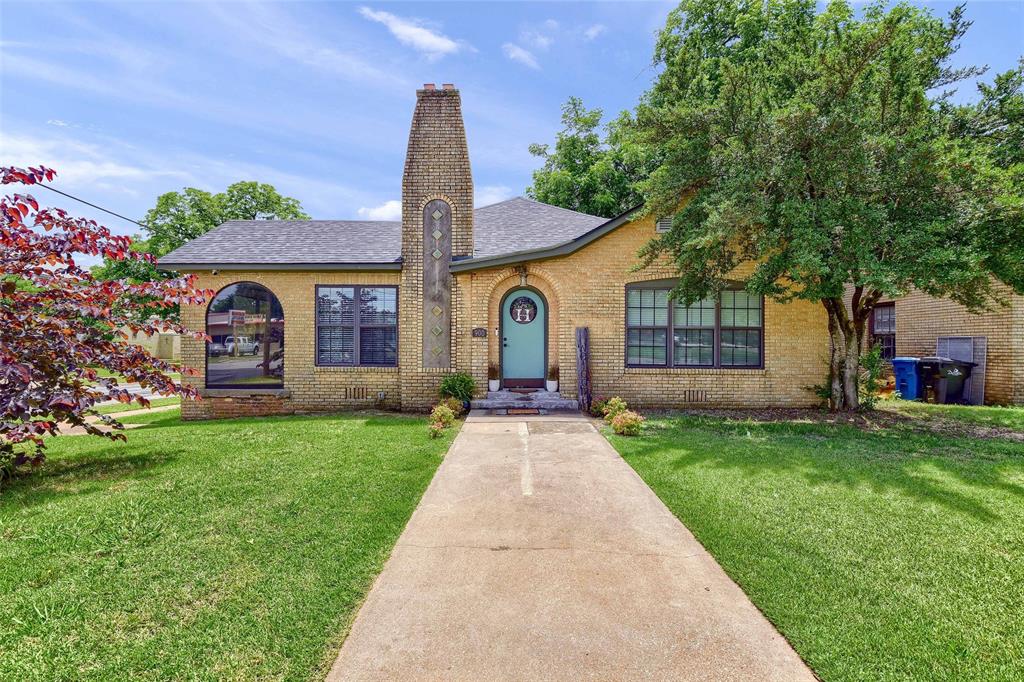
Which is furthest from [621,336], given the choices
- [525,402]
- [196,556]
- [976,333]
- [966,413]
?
[976,333]

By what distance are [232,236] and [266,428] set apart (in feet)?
21.6

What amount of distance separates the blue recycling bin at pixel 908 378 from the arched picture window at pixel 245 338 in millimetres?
15910

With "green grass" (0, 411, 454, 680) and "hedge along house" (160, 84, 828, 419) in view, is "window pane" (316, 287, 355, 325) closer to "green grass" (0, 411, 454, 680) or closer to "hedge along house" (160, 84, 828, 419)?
"hedge along house" (160, 84, 828, 419)

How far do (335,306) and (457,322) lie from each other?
2.98m

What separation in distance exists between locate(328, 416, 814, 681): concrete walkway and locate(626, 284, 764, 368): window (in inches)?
224

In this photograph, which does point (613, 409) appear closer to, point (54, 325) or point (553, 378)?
point (553, 378)

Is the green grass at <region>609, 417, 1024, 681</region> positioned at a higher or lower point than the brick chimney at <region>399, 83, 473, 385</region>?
lower

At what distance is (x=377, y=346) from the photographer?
414 inches

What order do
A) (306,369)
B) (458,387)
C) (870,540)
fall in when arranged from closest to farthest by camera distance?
(870,540), (458,387), (306,369)

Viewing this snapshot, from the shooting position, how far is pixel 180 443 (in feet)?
23.3

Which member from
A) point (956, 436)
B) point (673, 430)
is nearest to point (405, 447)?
point (673, 430)

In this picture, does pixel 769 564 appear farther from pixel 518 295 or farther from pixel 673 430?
pixel 518 295

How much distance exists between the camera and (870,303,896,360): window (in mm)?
14523

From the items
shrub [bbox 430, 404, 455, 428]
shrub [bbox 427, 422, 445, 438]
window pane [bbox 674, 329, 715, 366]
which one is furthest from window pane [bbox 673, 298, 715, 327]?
shrub [bbox 427, 422, 445, 438]
